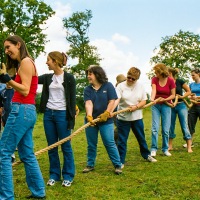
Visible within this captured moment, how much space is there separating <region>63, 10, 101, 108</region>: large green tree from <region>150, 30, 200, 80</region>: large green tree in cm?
1194

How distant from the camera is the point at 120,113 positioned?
25.5 ft

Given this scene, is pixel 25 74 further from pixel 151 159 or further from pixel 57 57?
pixel 151 159

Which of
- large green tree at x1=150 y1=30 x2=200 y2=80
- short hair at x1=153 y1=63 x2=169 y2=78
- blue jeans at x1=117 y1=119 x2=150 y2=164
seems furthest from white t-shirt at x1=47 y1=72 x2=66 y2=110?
large green tree at x1=150 y1=30 x2=200 y2=80

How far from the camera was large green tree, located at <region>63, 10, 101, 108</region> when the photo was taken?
5484cm

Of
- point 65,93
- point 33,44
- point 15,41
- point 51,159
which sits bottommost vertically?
point 51,159

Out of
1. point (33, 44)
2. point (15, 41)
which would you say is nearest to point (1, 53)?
point (33, 44)

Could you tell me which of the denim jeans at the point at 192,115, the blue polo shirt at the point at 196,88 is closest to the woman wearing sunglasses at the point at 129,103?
the denim jeans at the point at 192,115

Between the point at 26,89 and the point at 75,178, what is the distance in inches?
94.5

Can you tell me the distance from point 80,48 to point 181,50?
17659 mm

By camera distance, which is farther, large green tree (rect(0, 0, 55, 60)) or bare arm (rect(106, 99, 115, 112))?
large green tree (rect(0, 0, 55, 60))

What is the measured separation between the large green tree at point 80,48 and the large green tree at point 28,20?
1225 centimetres

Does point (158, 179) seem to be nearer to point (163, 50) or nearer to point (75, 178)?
point (75, 178)

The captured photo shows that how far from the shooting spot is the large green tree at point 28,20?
40.3m

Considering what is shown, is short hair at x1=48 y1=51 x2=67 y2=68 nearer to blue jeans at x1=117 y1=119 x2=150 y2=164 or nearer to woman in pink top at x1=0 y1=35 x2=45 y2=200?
woman in pink top at x1=0 y1=35 x2=45 y2=200
